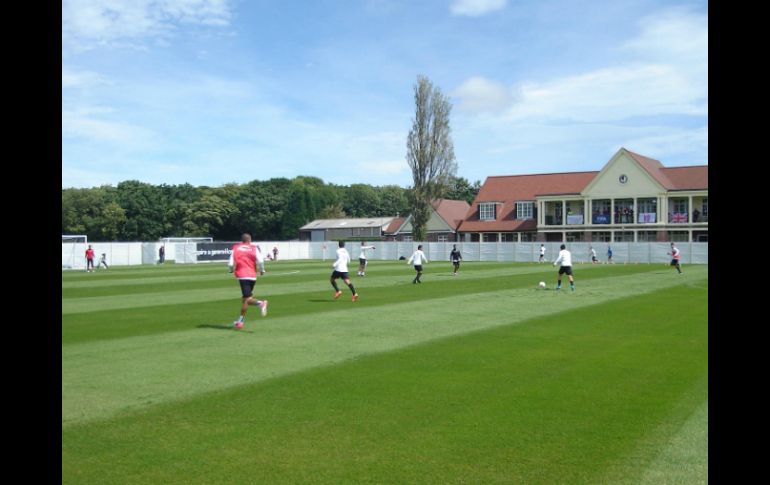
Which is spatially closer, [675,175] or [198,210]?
[675,175]

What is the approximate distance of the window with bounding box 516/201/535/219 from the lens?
244ft

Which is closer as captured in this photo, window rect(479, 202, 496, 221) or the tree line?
window rect(479, 202, 496, 221)

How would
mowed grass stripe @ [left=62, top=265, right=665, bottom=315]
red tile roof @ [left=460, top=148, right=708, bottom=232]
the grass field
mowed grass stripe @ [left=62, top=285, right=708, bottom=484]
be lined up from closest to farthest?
1. mowed grass stripe @ [left=62, top=285, right=708, bottom=484]
2. the grass field
3. mowed grass stripe @ [left=62, top=265, right=665, bottom=315]
4. red tile roof @ [left=460, top=148, right=708, bottom=232]

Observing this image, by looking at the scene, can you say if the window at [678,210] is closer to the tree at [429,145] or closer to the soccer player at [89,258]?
the tree at [429,145]

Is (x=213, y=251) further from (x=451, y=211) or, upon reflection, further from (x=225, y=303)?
(x=225, y=303)

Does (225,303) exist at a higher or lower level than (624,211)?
lower

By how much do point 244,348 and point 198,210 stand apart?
3510 inches

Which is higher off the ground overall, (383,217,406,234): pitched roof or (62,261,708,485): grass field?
(383,217,406,234): pitched roof

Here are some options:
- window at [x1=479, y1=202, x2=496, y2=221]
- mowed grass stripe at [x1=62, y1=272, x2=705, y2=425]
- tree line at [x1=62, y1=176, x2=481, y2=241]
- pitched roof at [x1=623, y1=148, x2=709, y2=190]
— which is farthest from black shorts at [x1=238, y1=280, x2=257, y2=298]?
window at [x1=479, y1=202, x2=496, y2=221]

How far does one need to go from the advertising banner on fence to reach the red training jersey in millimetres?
52816

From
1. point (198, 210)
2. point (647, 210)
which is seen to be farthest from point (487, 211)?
point (198, 210)

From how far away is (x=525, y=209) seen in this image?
245 feet

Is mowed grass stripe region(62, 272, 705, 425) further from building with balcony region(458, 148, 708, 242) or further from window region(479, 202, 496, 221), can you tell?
window region(479, 202, 496, 221)
